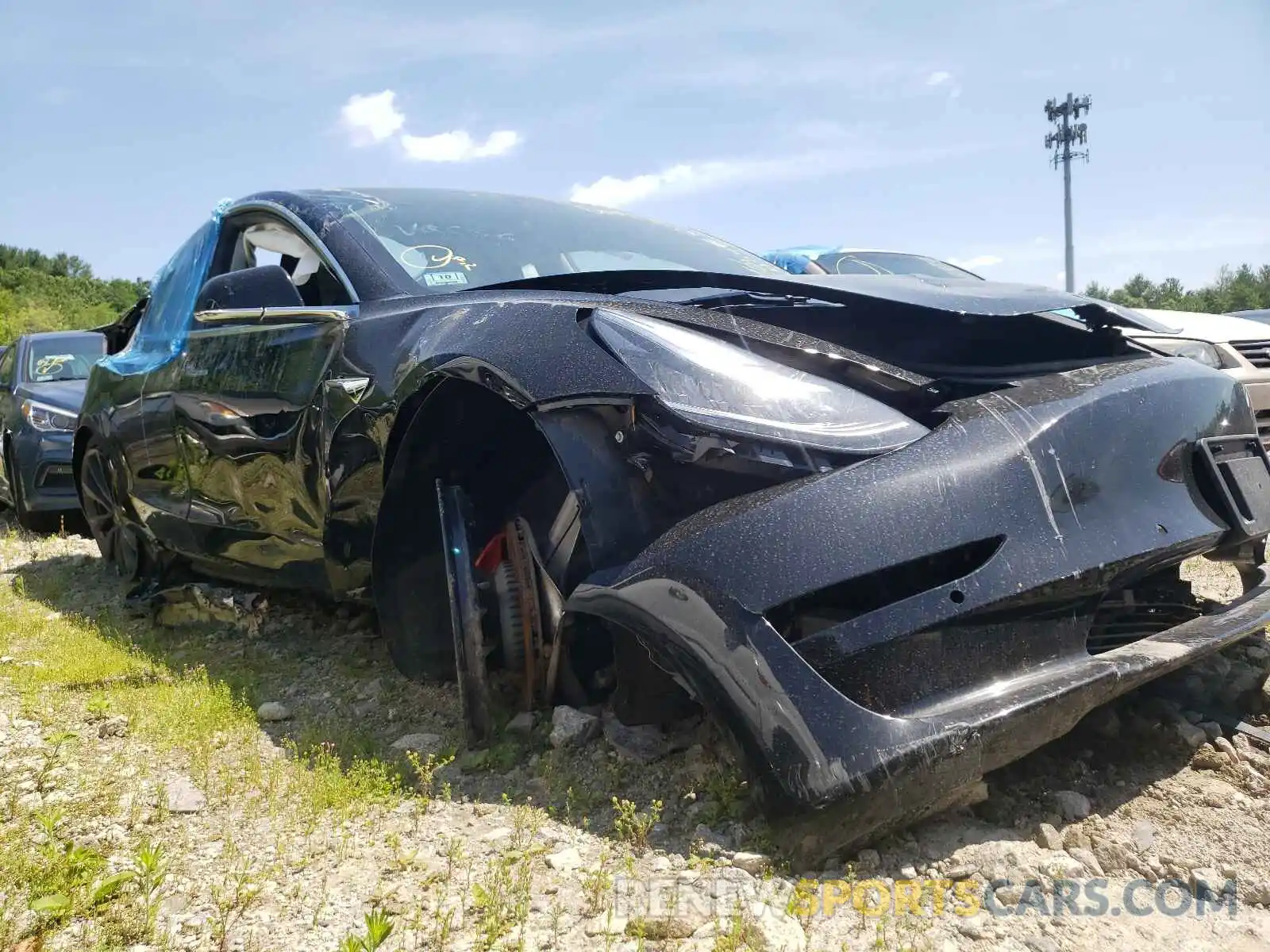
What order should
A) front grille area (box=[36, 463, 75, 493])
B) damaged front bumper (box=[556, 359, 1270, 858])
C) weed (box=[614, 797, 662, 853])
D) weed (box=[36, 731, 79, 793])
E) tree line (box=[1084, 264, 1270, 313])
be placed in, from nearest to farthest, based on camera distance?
damaged front bumper (box=[556, 359, 1270, 858]), weed (box=[614, 797, 662, 853]), weed (box=[36, 731, 79, 793]), front grille area (box=[36, 463, 75, 493]), tree line (box=[1084, 264, 1270, 313])

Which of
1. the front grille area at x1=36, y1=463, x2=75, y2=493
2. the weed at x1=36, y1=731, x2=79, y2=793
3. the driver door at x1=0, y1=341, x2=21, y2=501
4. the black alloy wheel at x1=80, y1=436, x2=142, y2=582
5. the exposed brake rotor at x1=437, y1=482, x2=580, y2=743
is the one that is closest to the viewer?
the exposed brake rotor at x1=437, y1=482, x2=580, y2=743

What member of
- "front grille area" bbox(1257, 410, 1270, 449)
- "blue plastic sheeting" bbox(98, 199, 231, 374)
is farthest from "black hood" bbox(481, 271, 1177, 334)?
"front grille area" bbox(1257, 410, 1270, 449)

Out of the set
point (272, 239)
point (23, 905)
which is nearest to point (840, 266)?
point (272, 239)

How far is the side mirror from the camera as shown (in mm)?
2625

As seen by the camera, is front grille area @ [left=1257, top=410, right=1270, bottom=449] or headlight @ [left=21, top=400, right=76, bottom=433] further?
headlight @ [left=21, top=400, right=76, bottom=433]

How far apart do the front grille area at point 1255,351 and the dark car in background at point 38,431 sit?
656 cm

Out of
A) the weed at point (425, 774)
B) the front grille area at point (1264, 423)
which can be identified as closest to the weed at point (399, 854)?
the weed at point (425, 774)

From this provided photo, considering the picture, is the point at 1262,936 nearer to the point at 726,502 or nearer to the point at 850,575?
the point at 850,575

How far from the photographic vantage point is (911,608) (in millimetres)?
1516

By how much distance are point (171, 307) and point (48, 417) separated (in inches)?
134

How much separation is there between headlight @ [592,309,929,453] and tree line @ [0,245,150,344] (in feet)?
114

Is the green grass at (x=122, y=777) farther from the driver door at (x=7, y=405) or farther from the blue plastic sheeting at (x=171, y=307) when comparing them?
the driver door at (x=7, y=405)

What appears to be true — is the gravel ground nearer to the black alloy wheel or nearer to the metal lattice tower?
the black alloy wheel

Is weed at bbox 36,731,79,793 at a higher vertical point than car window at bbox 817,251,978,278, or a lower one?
lower
